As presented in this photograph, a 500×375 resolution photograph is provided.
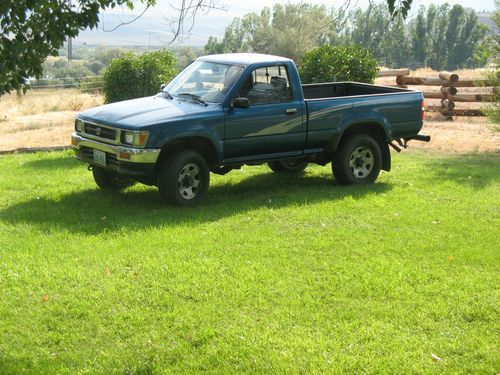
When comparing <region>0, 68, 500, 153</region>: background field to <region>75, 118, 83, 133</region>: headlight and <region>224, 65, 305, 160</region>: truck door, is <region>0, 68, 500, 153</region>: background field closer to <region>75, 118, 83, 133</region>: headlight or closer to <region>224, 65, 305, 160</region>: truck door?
<region>75, 118, 83, 133</region>: headlight

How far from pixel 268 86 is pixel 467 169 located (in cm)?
426

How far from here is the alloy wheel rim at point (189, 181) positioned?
9398 millimetres

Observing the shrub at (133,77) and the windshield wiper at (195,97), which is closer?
the windshield wiper at (195,97)

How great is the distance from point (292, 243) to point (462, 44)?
57510 millimetres

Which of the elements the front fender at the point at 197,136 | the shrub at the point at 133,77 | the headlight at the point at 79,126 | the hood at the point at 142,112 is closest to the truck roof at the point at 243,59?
the hood at the point at 142,112

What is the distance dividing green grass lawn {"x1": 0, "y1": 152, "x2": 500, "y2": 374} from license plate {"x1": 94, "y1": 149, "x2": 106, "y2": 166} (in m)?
0.55

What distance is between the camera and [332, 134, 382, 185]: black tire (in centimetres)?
1072

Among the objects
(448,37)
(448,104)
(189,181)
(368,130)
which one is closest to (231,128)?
(189,181)

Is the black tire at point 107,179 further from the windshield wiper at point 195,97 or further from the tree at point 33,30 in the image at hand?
the tree at point 33,30

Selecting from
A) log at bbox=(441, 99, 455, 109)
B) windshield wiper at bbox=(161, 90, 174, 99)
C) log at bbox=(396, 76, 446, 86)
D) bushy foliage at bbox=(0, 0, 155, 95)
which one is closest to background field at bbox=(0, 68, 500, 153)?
log at bbox=(441, 99, 455, 109)

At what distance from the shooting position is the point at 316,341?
17.8 ft

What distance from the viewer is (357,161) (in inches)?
433

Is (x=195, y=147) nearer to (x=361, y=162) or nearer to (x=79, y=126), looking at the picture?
(x=79, y=126)

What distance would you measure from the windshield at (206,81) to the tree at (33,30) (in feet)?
14.8
